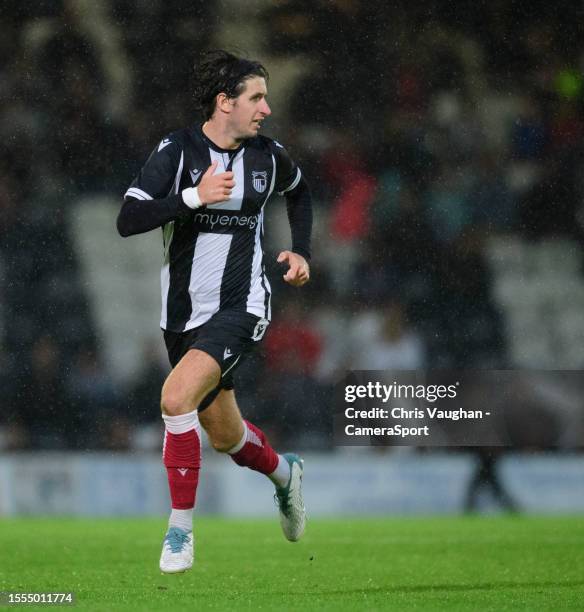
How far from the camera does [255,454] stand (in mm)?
5152

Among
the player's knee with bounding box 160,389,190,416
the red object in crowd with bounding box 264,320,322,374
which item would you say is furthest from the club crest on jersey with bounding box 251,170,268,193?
the red object in crowd with bounding box 264,320,322,374

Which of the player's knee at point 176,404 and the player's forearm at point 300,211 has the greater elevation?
the player's forearm at point 300,211

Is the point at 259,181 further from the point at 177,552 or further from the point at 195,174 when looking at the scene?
the point at 177,552

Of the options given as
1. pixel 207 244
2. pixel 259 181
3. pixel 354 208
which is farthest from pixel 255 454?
pixel 354 208

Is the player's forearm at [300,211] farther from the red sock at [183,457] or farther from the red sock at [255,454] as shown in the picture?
the red sock at [183,457]

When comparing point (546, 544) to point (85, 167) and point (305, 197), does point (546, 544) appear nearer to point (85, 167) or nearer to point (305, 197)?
point (305, 197)

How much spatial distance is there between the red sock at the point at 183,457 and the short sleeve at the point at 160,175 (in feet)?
2.46

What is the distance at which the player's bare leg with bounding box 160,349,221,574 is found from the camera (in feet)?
14.6

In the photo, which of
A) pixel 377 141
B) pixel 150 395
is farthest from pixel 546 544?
pixel 377 141

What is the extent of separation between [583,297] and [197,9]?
3.93 meters

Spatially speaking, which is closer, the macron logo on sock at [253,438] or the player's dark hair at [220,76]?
the player's dark hair at [220,76]

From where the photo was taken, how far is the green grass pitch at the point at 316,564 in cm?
443

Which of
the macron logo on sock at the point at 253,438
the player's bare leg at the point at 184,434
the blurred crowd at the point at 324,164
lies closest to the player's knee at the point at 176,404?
the player's bare leg at the point at 184,434

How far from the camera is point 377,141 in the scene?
35.7ft
